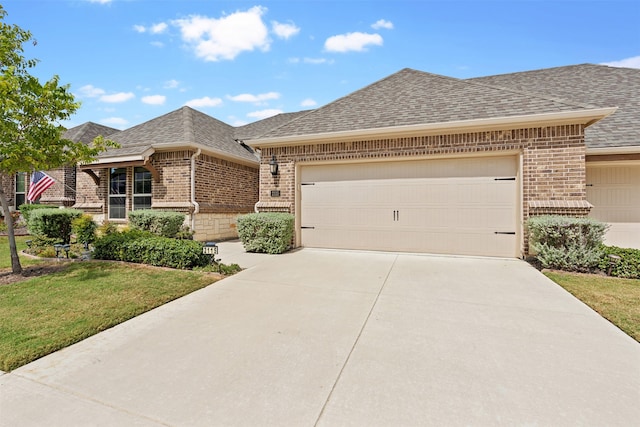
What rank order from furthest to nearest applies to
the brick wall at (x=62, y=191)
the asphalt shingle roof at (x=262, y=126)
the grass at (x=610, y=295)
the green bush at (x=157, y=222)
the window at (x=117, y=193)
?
the asphalt shingle roof at (x=262, y=126) < the brick wall at (x=62, y=191) < the window at (x=117, y=193) < the green bush at (x=157, y=222) < the grass at (x=610, y=295)

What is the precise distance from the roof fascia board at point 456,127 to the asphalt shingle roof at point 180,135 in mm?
2962

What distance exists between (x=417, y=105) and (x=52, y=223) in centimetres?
1212

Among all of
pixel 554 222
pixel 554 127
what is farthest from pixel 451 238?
pixel 554 127

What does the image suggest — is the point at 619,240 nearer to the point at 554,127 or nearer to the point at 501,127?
the point at 554,127

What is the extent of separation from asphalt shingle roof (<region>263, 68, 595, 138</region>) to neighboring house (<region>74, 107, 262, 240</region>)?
3317mm

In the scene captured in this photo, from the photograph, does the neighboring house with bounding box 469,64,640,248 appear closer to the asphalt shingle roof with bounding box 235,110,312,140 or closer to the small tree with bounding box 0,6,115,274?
the asphalt shingle roof with bounding box 235,110,312,140

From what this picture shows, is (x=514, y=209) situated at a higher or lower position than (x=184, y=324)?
higher

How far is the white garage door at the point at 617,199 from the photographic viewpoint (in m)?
7.21

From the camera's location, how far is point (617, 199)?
7.32 meters

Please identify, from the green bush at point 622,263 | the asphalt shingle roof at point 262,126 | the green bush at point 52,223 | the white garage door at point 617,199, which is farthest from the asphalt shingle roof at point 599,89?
the green bush at point 52,223

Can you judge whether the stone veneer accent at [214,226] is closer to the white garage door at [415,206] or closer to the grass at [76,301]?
the white garage door at [415,206]

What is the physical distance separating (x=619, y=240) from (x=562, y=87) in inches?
218

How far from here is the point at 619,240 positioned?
24.0 ft

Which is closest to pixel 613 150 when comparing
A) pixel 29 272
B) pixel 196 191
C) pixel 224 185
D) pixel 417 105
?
pixel 417 105
